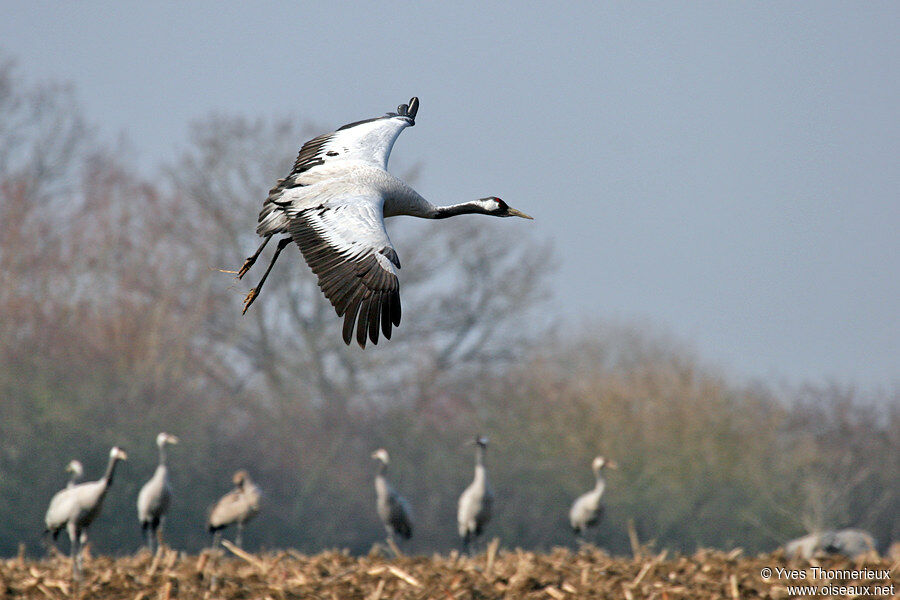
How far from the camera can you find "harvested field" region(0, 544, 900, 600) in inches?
292

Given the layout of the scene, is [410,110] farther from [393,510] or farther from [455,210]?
[393,510]

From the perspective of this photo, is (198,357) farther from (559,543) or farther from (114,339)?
(559,543)

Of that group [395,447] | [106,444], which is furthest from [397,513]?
[395,447]

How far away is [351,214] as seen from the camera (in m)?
7.07

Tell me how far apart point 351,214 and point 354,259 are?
58 centimetres

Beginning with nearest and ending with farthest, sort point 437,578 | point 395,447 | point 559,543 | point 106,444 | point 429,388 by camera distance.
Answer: point 437,578 < point 106,444 < point 559,543 < point 395,447 < point 429,388

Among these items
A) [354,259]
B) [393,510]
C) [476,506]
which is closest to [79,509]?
[393,510]

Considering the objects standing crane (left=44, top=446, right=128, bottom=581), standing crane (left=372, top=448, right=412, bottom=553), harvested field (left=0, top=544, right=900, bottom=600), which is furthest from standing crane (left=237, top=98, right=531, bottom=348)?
standing crane (left=372, top=448, right=412, bottom=553)

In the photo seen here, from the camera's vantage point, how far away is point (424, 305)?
29844mm

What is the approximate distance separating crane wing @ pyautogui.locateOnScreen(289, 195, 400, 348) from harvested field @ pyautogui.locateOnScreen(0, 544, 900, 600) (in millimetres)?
1804

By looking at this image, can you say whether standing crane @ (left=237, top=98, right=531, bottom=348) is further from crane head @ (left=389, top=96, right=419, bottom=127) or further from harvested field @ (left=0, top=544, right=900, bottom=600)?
harvested field @ (left=0, top=544, right=900, bottom=600)

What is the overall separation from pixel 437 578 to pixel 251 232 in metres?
22.1

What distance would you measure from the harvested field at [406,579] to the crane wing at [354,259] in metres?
1.80

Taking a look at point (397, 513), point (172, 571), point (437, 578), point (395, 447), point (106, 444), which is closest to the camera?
point (437, 578)
